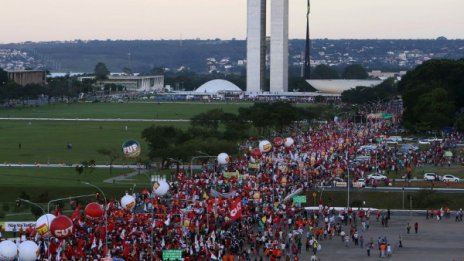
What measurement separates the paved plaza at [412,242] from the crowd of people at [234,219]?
387mm

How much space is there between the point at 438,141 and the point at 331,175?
19.8 meters

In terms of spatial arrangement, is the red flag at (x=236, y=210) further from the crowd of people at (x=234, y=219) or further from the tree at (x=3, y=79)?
the tree at (x=3, y=79)

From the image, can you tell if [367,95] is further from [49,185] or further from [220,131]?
[49,185]

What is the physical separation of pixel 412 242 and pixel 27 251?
49.6 ft

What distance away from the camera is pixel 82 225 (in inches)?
1356

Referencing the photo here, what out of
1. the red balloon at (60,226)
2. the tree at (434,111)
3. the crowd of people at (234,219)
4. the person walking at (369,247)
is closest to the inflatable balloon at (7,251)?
the red balloon at (60,226)

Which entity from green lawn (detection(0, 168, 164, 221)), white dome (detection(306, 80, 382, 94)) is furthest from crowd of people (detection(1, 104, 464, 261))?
white dome (detection(306, 80, 382, 94))

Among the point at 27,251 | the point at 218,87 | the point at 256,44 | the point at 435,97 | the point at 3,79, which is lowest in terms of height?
the point at 218,87

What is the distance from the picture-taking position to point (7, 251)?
89.8 ft

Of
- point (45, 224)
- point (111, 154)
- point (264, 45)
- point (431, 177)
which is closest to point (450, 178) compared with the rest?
point (431, 177)

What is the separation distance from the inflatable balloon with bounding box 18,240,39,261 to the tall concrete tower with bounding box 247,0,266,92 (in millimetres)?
138933

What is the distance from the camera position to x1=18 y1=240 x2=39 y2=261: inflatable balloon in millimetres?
27500

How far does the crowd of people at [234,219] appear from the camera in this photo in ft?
108

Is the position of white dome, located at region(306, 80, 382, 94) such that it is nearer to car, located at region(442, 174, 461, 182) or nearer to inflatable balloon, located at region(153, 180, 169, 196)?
car, located at region(442, 174, 461, 182)
